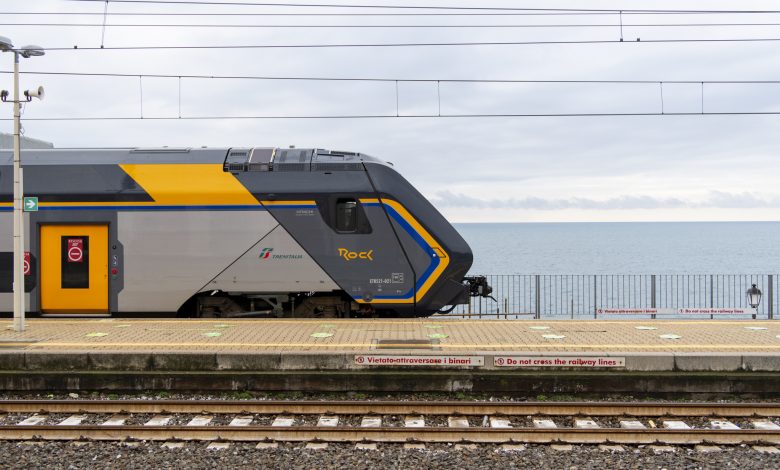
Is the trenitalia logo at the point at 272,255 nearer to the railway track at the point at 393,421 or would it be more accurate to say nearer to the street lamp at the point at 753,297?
the railway track at the point at 393,421

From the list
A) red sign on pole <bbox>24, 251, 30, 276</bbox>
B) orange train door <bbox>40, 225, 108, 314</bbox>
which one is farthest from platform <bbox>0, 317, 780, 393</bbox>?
Answer: red sign on pole <bbox>24, 251, 30, 276</bbox>

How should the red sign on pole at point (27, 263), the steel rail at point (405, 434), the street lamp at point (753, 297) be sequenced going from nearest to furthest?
the steel rail at point (405, 434) → the red sign on pole at point (27, 263) → the street lamp at point (753, 297)

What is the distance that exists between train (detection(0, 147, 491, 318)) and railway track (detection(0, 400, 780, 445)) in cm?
487

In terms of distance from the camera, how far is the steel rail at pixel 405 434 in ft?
26.5

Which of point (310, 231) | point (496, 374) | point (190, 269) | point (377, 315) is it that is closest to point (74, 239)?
point (190, 269)

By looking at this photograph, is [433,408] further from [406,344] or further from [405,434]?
→ [406,344]

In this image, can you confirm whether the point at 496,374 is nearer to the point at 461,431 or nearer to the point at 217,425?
the point at 461,431

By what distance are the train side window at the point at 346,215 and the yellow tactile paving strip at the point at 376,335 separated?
5.91 ft

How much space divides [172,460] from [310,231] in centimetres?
672

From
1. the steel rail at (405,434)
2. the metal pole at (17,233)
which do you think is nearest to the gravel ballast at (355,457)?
the steel rail at (405,434)

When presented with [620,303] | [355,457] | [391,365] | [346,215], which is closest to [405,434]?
[355,457]

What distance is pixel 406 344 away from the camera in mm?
Answer: 10906

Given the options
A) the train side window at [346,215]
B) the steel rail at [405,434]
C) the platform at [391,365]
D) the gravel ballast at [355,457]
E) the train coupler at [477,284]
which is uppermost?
the train side window at [346,215]

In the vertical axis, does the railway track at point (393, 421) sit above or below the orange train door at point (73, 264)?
below
